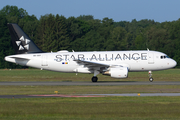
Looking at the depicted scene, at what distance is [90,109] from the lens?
16.2 meters

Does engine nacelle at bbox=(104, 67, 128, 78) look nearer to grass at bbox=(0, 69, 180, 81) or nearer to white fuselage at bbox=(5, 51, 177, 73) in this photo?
white fuselage at bbox=(5, 51, 177, 73)

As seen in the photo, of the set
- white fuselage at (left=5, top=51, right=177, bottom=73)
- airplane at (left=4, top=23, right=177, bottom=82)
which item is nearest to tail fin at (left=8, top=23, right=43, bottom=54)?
airplane at (left=4, top=23, right=177, bottom=82)

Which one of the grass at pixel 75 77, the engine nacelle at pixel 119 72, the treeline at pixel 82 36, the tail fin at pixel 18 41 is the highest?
the treeline at pixel 82 36

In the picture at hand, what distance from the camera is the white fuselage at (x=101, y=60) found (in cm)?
3647

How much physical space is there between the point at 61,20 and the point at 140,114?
102 meters

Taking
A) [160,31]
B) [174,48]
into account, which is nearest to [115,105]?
[174,48]

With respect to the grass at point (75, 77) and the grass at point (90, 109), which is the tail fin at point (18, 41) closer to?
the grass at point (75, 77)

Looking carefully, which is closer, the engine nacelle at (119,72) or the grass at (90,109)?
the grass at (90,109)

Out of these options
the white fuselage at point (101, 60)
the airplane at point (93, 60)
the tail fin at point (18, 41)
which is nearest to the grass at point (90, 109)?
the airplane at point (93, 60)

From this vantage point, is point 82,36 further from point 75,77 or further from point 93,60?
point 93,60

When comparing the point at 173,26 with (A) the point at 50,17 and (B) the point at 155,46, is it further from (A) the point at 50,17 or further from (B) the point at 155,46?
(A) the point at 50,17

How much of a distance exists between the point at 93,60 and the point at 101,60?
982 millimetres

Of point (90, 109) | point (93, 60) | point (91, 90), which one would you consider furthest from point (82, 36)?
point (90, 109)

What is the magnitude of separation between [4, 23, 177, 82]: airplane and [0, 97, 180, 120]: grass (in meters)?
16.4
